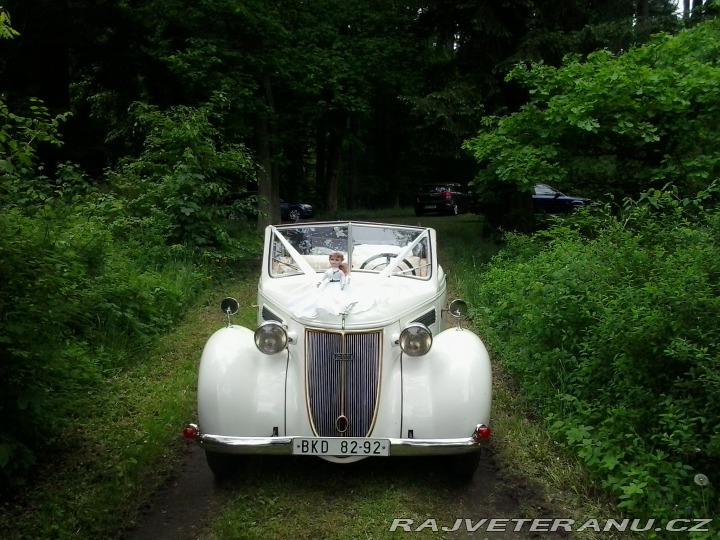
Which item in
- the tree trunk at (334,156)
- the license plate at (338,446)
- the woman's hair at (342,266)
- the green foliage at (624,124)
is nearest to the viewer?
the license plate at (338,446)

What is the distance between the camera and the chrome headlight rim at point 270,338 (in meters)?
4.95

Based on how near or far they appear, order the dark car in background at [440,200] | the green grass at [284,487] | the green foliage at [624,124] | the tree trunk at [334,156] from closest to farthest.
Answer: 1. the green grass at [284,487]
2. the green foliage at [624,124]
3. the tree trunk at [334,156]
4. the dark car in background at [440,200]

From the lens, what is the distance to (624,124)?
9.91m

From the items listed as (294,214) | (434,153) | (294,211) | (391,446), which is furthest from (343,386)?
(294,211)

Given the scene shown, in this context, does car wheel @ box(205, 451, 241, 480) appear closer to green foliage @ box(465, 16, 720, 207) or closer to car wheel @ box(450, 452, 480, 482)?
car wheel @ box(450, 452, 480, 482)

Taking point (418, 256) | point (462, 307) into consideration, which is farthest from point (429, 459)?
point (418, 256)

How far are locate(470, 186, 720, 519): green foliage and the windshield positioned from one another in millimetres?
1476

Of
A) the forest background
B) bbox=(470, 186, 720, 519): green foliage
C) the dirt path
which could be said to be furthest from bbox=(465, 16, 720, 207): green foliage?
the dirt path

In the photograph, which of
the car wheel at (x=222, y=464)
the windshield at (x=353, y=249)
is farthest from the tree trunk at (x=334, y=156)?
the car wheel at (x=222, y=464)

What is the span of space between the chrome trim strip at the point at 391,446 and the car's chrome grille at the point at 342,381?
0.89ft

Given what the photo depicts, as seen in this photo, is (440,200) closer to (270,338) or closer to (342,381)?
→ (270,338)

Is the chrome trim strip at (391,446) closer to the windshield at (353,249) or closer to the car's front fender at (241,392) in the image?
the car's front fender at (241,392)

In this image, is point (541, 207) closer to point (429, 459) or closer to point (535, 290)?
point (535, 290)

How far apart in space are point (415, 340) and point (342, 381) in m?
0.63
